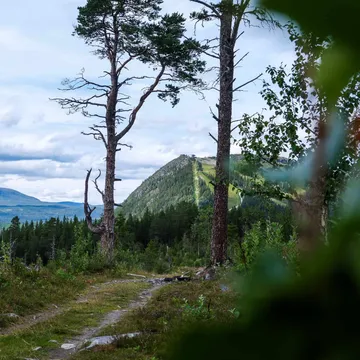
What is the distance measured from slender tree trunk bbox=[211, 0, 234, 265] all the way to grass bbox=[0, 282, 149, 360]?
2.64 m

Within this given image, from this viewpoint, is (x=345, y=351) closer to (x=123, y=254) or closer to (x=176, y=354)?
(x=176, y=354)

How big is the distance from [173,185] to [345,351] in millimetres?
190409

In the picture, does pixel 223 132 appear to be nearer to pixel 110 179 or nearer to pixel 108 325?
pixel 110 179

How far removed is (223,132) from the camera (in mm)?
12812

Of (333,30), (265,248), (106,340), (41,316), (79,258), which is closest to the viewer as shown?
(333,30)

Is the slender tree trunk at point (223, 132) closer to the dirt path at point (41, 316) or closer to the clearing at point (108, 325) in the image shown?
the clearing at point (108, 325)

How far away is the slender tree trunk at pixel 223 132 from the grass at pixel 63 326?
2.64 meters

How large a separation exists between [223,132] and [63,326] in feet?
23.4

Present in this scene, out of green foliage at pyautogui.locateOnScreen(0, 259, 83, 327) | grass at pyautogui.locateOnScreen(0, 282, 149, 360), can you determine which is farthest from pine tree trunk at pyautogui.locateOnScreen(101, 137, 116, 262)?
grass at pyautogui.locateOnScreen(0, 282, 149, 360)

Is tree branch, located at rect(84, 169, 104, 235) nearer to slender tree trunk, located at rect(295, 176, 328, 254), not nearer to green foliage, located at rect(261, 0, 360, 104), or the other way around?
slender tree trunk, located at rect(295, 176, 328, 254)

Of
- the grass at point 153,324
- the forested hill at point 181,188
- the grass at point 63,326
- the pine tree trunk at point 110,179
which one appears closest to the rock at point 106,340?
the grass at point 153,324

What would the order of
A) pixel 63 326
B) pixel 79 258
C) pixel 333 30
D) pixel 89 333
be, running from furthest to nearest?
1. pixel 79 258
2. pixel 63 326
3. pixel 89 333
4. pixel 333 30

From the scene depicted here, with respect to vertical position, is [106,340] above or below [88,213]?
below

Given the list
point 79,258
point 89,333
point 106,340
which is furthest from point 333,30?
point 79,258
